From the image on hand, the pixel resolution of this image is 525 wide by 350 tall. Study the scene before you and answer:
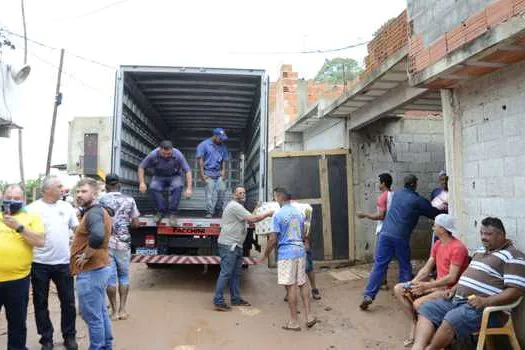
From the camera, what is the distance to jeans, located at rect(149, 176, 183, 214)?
7.03m

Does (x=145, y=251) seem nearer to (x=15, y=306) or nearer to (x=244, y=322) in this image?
(x=244, y=322)

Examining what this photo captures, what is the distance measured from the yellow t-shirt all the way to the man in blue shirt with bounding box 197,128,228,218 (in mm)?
3737

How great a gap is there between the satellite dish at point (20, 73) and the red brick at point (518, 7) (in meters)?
8.25

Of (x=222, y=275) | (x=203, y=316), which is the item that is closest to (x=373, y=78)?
(x=222, y=275)

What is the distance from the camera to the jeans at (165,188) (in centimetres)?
703

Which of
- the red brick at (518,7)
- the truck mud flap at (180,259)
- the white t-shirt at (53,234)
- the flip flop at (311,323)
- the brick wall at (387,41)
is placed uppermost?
the brick wall at (387,41)

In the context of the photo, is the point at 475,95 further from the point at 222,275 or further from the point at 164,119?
the point at 164,119

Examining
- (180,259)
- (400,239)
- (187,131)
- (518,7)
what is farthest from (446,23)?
(187,131)

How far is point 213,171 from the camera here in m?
7.59

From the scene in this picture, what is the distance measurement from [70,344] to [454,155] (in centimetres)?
417

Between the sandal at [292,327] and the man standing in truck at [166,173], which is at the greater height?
the man standing in truck at [166,173]

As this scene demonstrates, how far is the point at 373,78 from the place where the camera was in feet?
22.2

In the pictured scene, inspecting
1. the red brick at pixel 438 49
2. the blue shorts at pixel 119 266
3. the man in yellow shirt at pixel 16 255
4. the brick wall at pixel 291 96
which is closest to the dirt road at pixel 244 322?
the blue shorts at pixel 119 266

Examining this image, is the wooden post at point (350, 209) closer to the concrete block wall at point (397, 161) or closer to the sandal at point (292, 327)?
the concrete block wall at point (397, 161)
